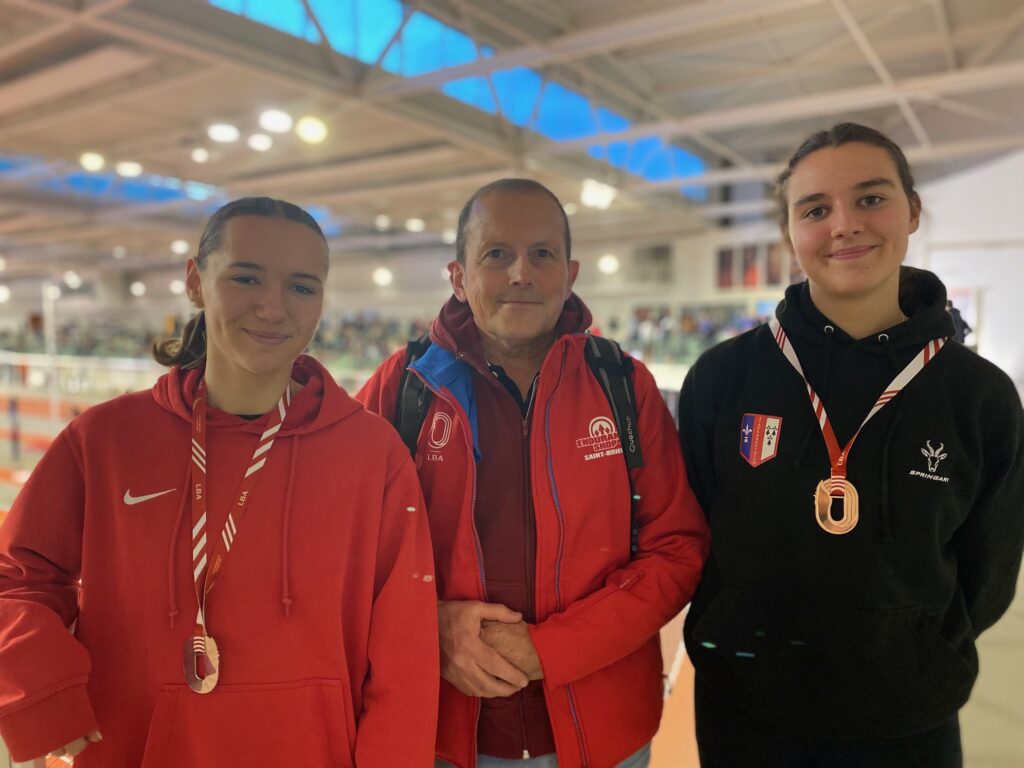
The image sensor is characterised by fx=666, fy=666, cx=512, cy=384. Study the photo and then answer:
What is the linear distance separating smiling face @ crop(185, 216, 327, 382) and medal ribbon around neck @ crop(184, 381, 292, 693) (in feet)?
0.39

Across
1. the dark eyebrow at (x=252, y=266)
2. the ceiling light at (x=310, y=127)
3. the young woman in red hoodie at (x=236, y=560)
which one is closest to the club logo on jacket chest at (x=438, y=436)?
the young woman in red hoodie at (x=236, y=560)

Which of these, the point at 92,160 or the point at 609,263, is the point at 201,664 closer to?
the point at 92,160

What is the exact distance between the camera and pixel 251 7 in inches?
248

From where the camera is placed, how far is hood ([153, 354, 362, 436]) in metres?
1.33

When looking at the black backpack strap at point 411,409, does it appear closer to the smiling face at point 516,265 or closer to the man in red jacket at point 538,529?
the man in red jacket at point 538,529

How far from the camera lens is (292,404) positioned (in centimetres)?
139

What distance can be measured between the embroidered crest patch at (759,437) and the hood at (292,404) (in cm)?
87

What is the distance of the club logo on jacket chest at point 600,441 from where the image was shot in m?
1.50

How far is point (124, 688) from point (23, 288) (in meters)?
40.7

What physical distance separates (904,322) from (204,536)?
1515 mm

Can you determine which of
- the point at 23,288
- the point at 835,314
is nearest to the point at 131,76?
the point at 835,314

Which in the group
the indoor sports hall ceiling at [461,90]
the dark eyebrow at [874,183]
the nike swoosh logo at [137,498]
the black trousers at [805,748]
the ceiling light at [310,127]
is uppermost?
the indoor sports hall ceiling at [461,90]

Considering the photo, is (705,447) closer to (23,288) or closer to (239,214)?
(239,214)

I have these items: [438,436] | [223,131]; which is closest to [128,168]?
[223,131]
